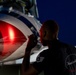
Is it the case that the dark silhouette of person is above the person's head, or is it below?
below

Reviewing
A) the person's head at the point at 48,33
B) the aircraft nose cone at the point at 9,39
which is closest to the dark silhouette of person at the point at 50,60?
the person's head at the point at 48,33

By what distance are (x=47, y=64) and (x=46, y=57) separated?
0.19ft

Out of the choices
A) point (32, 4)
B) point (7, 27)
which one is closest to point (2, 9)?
point (7, 27)

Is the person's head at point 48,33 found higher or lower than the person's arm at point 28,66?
higher

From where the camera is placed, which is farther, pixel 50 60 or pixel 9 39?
pixel 9 39

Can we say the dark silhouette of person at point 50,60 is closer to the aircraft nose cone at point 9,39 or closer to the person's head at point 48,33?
the person's head at point 48,33

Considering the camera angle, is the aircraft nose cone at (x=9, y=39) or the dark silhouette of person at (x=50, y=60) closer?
the dark silhouette of person at (x=50, y=60)

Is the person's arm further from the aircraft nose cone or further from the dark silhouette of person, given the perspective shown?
the aircraft nose cone

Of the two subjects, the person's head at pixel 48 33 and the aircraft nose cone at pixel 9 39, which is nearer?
the person's head at pixel 48 33

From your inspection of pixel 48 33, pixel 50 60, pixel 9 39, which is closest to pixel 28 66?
pixel 50 60

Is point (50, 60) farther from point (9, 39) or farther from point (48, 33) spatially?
point (9, 39)

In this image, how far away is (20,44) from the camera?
457cm

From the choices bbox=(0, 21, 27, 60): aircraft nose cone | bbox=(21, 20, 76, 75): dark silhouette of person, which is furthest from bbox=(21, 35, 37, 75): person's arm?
bbox=(0, 21, 27, 60): aircraft nose cone

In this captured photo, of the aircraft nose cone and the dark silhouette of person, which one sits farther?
the aircraft nose cone
